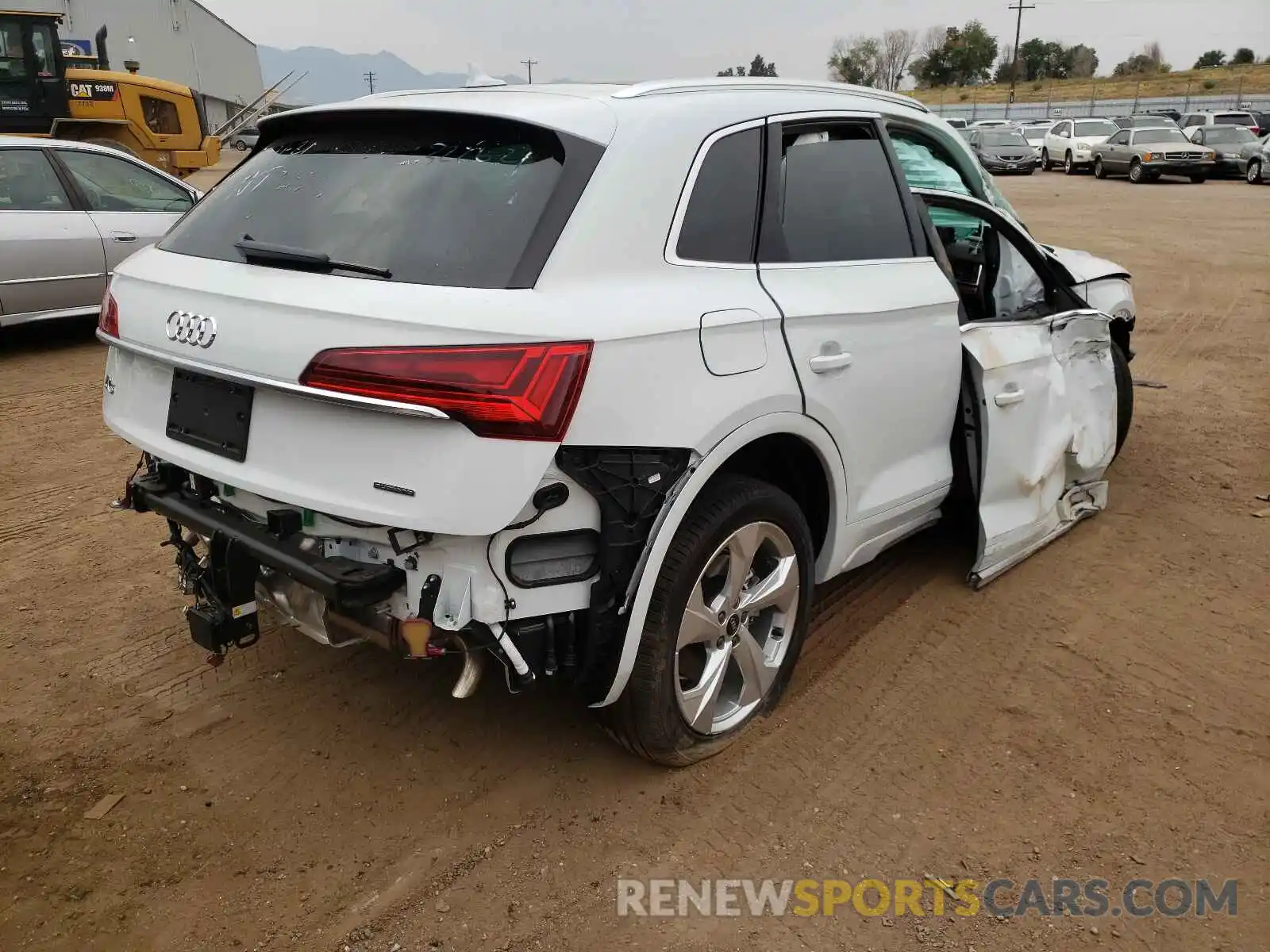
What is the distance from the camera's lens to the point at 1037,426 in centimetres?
407

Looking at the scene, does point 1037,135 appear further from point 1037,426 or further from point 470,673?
point 470,673

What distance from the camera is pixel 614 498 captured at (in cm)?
238

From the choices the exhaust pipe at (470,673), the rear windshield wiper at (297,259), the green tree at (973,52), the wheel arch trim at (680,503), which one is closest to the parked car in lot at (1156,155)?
the wheel arch trim at (680,503)

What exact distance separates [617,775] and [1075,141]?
31.6 metres

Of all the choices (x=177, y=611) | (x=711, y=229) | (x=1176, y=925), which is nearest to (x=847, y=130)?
(x=711, y=229)

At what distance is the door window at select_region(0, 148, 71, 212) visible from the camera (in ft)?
25.3

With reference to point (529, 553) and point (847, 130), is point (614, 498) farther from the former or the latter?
point (847, 130)

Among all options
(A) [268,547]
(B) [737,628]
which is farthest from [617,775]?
(A) [268,547]

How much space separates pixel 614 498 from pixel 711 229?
85 centimetres

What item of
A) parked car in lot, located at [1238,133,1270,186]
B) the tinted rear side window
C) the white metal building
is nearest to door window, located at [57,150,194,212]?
the tinted rear side window

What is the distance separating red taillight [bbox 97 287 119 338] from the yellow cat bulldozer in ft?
35.7

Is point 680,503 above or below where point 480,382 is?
below

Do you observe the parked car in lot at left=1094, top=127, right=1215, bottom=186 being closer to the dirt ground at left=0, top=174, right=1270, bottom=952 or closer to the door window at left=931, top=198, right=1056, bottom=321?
the door window at left=931, top=198, right=1056, bottom=321

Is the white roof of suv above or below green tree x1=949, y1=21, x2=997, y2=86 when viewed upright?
below
